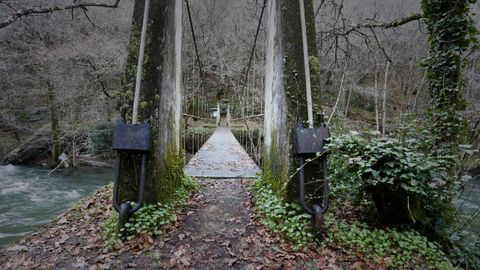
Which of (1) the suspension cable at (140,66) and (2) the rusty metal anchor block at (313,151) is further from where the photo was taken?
(1) the suspension cable at (140,66)

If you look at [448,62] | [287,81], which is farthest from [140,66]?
[448,62]

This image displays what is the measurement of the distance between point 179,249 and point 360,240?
4.90 feet

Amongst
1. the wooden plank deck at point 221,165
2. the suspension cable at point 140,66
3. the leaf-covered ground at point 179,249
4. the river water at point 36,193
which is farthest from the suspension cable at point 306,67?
the river water at point 36,193

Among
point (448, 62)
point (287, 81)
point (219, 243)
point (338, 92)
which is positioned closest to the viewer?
point (219, 243)

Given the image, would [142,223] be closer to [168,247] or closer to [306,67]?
[168,247]

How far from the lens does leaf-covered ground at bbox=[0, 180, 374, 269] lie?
2.14 meters

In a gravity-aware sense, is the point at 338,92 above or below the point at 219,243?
above

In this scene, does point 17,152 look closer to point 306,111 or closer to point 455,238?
point 306,111

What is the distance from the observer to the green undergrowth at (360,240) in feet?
7.13

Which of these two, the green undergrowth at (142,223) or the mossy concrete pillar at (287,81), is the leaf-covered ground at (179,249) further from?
the mossy concrete pillar at (287,81)

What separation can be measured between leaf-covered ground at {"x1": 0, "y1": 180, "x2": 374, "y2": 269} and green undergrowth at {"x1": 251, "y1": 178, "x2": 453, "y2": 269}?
0.33ft

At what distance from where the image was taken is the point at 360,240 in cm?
235

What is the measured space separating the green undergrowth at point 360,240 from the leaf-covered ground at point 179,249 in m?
→ 0.10

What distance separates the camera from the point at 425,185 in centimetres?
233
